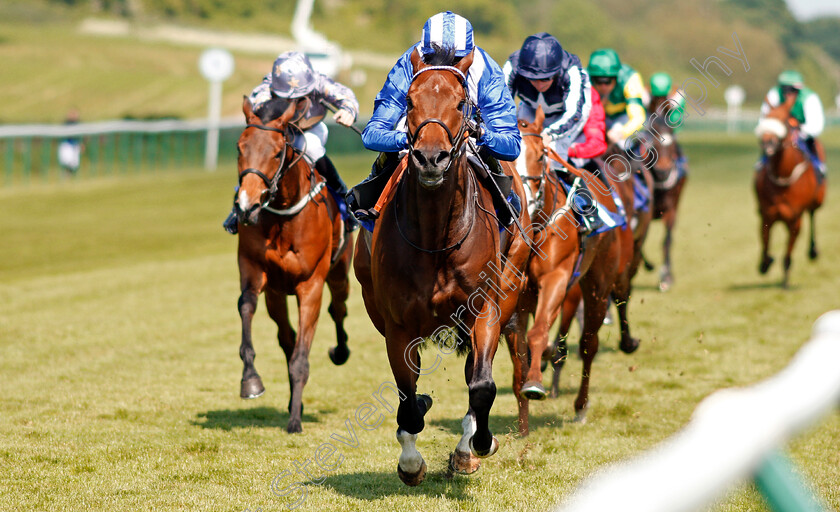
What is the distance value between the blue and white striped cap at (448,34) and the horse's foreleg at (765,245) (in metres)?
8.27

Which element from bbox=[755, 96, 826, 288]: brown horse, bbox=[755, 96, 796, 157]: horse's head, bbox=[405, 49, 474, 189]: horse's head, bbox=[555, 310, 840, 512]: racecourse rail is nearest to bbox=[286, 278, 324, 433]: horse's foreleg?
bbox=[405, 49, 474, 189]: horse's head

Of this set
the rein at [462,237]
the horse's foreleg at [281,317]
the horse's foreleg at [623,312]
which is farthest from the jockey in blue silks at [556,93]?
the horse's foreleg at [281,317]

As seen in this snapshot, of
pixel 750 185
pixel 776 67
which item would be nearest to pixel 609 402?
pixel 750 185

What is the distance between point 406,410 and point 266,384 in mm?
3145

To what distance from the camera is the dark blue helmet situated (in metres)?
6.20

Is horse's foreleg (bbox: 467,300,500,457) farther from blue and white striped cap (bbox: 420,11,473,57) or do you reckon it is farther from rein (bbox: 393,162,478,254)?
blue and white striped cap (bbox: 420,11,473,57)

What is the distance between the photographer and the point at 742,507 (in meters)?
4.36

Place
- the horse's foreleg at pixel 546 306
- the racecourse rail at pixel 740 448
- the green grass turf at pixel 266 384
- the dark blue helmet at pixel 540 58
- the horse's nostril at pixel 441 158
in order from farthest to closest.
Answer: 1. the dark blue helmet at pixel 540 58
2. the horse's foreleg at pixel 546 306
3. the green grass turf at pixel 266 384
4. the horse's nostril at pixel 441 158
5. the racecourse rail at pixel 740 448

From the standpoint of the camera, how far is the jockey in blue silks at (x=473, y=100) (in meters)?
4.41

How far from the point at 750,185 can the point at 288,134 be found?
21573 mm

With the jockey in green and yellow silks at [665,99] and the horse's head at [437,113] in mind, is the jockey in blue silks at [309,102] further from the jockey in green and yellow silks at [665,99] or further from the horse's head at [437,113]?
the jockey in green and yellow silks at [665,99]

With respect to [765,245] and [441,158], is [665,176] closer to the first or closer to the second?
[765,245]

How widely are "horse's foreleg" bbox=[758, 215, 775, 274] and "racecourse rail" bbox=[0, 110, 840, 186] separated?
15090 mm

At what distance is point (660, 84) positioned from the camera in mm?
10797
